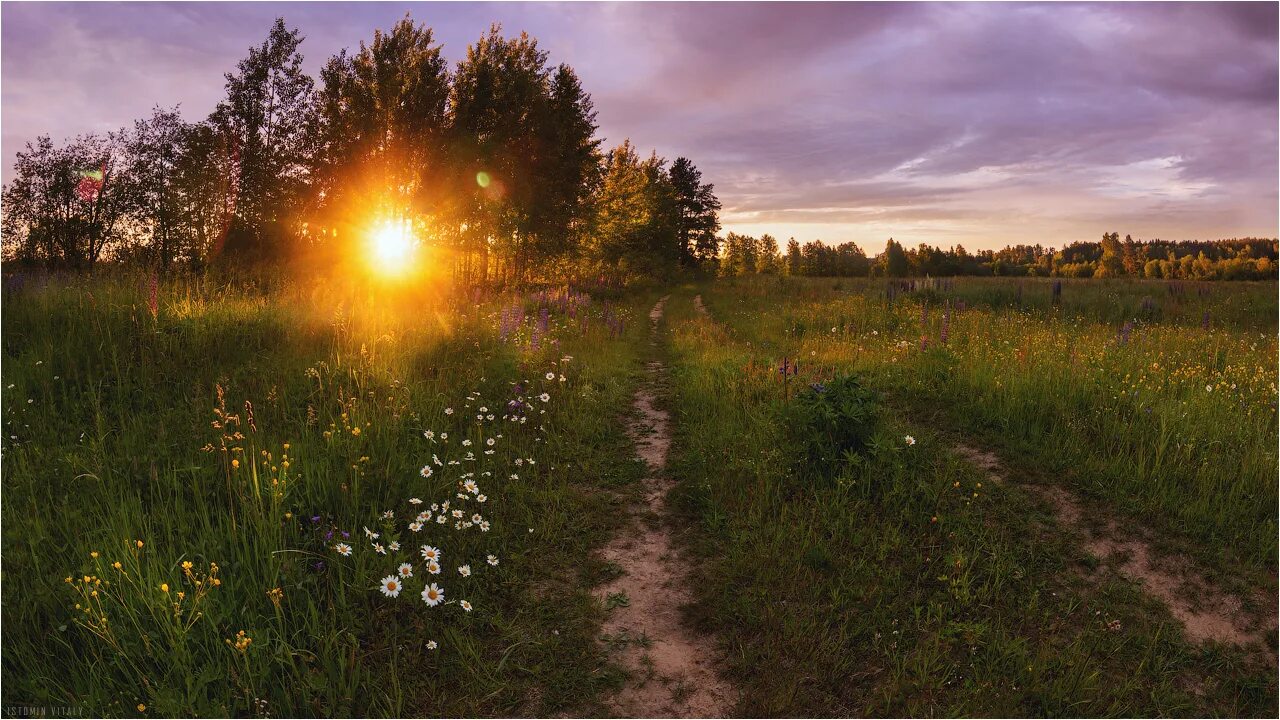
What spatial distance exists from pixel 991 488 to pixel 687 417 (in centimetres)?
349

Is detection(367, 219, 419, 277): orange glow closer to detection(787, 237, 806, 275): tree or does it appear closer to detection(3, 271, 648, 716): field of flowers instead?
detection(3, 271, 648, 716): field of flowers

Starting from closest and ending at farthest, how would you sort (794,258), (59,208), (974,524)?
(974,524) < (59,208) < (794,258)

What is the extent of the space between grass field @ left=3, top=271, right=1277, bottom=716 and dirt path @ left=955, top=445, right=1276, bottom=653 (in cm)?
9

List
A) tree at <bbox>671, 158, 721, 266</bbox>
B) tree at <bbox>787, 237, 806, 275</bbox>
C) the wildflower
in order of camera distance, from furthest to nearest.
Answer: tree at <bbox>787, 237, 806, 275</bbox> < tree at <bbox>671, 158, 721, 266</bbox> < the wildflower

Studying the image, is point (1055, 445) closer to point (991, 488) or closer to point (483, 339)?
point (991, 488)

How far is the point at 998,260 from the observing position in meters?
101

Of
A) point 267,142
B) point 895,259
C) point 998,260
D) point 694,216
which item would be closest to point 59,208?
point 267,142

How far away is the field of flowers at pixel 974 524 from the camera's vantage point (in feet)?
10.3

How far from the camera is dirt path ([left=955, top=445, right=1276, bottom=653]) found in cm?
345

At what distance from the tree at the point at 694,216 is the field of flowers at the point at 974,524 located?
5043cm

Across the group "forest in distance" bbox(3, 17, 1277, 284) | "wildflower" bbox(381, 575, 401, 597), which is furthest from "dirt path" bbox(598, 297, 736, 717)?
"forest in distance" bbox(3, 17, 1277, 284)

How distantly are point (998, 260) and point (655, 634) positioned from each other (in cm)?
11666

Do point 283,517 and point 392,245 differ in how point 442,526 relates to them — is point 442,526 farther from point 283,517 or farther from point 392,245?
point 392,245

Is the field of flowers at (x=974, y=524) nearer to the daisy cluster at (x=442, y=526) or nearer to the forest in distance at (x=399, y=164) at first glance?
the daisy cluster at (x=442, y=526)
